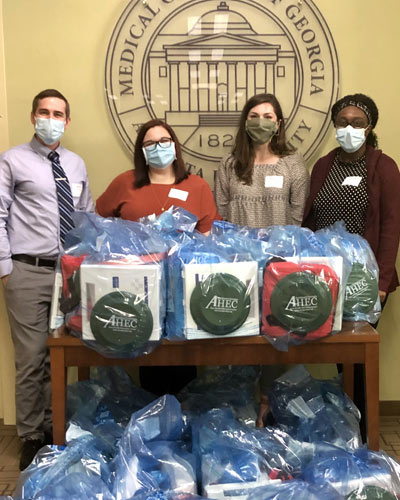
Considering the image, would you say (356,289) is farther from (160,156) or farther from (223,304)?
(160,156)

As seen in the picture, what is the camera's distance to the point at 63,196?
234 cm

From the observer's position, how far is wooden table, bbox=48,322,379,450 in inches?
67.2

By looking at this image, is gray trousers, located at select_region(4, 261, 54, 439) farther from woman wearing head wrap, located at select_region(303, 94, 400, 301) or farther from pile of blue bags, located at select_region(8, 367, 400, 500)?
woman wearing head wrap, located at select_region(303, 94, 400, 301)

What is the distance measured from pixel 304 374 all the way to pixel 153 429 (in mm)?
758

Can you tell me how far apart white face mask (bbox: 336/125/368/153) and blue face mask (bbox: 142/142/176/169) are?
72cm

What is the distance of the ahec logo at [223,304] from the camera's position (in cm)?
162

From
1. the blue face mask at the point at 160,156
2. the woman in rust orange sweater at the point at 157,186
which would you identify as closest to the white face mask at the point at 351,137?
the woman in rust orange sweater at the point at 157,186

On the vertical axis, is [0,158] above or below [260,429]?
above

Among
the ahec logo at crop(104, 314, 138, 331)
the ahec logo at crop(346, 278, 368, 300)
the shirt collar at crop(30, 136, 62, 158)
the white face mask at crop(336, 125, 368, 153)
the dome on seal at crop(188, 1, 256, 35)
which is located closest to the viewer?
the ahec logo at crop(104, 314, 138, 331)

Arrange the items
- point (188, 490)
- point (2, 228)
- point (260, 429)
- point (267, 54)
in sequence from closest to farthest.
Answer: point (188, 490)
point (260, 429)
point (2, 228)
point (267, 54)

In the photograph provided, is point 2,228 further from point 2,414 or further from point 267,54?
point 267,54

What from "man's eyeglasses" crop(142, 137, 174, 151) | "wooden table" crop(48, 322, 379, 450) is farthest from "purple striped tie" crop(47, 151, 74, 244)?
"wooden table" crop(48, 322, 379, 450)

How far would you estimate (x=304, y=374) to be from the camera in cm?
228

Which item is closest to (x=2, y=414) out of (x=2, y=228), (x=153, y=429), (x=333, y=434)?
(x=2, y=228)
